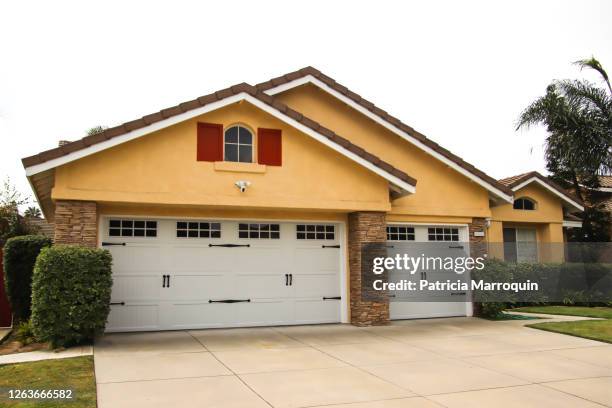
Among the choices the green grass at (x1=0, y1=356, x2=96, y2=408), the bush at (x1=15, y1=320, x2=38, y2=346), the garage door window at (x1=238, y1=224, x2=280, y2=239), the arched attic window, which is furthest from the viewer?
the arched attic window

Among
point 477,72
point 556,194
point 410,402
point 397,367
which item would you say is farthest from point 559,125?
point 410,402

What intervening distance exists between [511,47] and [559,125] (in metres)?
8.92

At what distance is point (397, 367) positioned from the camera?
28.1ft

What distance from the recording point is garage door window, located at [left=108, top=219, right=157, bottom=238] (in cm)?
1185

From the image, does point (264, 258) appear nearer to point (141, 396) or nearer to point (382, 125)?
point (382, 125)

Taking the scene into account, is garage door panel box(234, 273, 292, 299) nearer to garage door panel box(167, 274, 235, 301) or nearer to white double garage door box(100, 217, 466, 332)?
white double garage door box(100, 217, 466, 332)

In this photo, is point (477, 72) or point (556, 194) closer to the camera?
point (477, 72)

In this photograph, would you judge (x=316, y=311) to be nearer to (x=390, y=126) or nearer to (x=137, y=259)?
(x=137, y=259)

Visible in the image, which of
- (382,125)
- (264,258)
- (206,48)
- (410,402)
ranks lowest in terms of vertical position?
(410,402)


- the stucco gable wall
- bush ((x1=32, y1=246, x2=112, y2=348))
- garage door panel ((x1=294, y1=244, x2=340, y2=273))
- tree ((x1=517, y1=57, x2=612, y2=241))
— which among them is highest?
tree ((x1=517, y1=57, x2=612, y2=241))

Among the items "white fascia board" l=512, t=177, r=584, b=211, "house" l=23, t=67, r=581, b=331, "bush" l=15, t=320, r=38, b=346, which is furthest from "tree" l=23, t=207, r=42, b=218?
"white fascia board" l=512, t=177, r=584, b=211

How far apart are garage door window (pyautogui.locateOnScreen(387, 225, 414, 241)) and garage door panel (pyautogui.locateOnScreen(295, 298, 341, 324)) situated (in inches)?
88.8

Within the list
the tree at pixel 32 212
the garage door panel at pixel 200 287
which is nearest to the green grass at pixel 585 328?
the garage door panel at pixel 200 287

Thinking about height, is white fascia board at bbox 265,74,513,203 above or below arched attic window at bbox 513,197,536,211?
above
